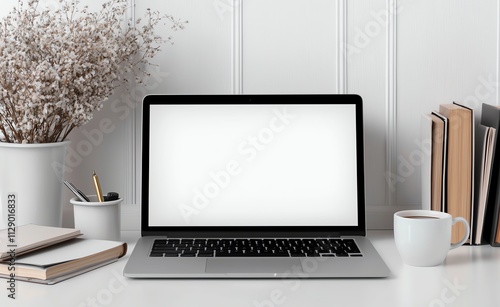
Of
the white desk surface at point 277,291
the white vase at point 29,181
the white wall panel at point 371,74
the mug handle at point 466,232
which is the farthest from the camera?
the white wall panel at point 371,74

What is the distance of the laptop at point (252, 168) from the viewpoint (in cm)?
130

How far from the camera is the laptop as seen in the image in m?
1.30

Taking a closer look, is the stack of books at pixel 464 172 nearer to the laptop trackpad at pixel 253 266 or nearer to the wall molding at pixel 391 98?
the wall molding at pixel 391 98

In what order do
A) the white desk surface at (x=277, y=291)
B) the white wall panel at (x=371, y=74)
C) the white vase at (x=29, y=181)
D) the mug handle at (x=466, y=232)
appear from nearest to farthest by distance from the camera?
the white desk surface at (x=277, y=291) → the mug handle at (x=466, y=232) → the white vase at (x=29, y=181) → the white wall panel at (x=371, y=74)

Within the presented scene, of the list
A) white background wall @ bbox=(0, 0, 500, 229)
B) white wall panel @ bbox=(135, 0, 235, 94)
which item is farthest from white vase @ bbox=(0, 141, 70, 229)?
white wall panel @ bbox=(135, 0, 235, 94)

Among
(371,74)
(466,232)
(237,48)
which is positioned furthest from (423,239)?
(237,48)

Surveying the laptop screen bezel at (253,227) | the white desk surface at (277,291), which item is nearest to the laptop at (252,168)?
the laptop screen bezel at (253,227)

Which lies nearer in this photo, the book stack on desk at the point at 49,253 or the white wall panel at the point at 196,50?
the book stack on desk at the point at 49,253

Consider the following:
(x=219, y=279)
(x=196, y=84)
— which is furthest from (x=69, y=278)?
(x=196, y=84)

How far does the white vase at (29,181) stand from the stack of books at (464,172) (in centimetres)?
79

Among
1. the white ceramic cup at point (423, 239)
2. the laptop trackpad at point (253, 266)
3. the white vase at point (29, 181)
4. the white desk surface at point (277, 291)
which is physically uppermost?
the white vase at point (29, 181)

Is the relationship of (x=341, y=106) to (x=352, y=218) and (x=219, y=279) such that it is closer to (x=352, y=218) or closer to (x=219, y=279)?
(x=352, y=218)

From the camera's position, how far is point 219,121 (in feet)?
4.33

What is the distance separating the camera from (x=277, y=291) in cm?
99
